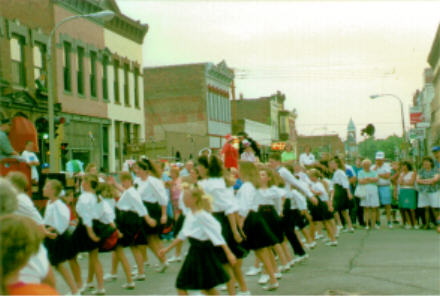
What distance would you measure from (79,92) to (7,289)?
25.4m

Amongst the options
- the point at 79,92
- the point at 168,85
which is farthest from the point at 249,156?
the point at 168,85

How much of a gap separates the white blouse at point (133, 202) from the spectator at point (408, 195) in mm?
9261

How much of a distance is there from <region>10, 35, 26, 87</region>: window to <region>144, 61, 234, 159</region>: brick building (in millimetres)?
26207

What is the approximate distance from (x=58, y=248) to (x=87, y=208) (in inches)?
39.1

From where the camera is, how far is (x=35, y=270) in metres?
4.02

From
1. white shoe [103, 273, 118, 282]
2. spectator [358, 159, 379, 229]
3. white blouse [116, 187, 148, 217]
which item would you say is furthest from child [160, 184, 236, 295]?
spectator [358, 159, 379, 229]

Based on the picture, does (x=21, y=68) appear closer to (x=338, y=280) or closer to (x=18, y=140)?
(x=18, y=140)

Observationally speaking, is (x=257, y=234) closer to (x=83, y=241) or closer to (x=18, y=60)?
(x=83, y=241)

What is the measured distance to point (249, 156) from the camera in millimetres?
15102

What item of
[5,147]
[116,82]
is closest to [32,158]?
[5,147]

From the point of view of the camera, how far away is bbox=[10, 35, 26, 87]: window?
2341 cm

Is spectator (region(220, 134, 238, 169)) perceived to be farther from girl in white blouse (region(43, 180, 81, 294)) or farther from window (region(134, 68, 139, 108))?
window (region(134, 68, 139, 108))

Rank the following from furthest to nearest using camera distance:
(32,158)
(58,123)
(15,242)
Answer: (58,123)
(32,158)
(15,242)

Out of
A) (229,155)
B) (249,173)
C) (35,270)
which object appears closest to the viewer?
(35,270)
